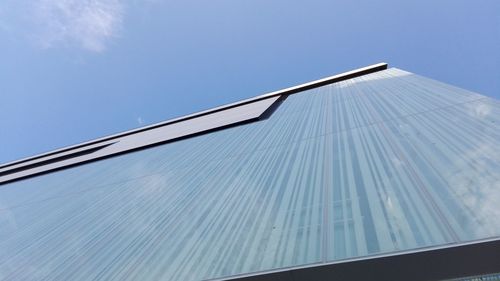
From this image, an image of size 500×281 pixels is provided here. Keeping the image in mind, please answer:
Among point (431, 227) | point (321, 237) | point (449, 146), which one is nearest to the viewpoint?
point (431, 227)

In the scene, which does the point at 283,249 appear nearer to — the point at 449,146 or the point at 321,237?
the point at 321,237

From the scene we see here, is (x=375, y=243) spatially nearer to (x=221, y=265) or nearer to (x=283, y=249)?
(x=283, y=249)

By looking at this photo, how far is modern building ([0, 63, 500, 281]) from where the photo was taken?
2.56 meters

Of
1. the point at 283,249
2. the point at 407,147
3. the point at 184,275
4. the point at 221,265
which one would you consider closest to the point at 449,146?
the point at 407,147

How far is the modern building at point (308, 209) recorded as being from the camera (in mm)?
2562

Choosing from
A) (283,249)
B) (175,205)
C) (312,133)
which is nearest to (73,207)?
(175,205)

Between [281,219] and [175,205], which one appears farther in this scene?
[175,205]

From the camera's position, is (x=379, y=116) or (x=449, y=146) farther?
(x=379, y=116)

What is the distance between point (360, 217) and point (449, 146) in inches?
67.6

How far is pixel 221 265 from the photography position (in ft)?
10.3

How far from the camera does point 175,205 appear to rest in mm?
5215

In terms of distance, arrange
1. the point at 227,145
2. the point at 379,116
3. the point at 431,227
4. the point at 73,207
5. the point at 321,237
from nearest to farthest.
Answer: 1. the point at 431,227
2. the point at 321,237
3. the point at 379,116
4. the point at 73,207
5. the point at 227,145

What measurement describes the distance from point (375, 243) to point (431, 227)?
0.41 metres

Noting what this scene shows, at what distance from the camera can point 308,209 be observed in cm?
369
